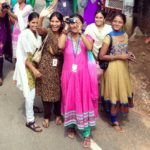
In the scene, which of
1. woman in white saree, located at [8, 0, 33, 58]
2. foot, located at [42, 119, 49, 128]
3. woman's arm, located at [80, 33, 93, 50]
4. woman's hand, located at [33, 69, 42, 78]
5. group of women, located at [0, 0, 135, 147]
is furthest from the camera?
woman in white saree, located at [8, 0, 33, 58]

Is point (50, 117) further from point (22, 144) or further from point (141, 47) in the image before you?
point (141, 47)

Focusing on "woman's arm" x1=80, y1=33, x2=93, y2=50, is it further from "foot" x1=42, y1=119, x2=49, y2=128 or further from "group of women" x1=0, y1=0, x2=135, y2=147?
"foot" x1=42, y1=119, x2=49, y2=128

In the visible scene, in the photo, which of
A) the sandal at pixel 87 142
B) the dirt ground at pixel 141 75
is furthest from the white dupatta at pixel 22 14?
the sandal at pixel 87 142

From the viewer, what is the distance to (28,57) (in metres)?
4.74

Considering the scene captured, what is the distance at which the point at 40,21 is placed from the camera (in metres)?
4.60

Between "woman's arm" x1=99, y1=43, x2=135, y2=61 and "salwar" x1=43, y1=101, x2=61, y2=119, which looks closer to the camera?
"woman's arm" x1=99, y1=43, x2=135, y2=61

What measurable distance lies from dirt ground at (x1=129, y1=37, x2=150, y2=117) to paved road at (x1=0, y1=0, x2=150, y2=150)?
32 centimetres

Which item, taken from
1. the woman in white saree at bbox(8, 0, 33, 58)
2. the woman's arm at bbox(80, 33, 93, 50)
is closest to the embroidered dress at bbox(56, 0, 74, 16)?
the woman in white saree at bbox(8, 0, 33, 58)

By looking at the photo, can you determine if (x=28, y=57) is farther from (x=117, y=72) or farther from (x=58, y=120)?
(x=117, y=72)

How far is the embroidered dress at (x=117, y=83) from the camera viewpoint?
188 inches

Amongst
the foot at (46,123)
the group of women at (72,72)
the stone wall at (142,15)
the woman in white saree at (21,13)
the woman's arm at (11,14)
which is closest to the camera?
the group of women at (72,72)

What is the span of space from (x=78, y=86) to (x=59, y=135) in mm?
815

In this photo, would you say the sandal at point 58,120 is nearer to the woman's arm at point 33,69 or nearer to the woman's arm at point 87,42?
the woman's arm at point 33,69

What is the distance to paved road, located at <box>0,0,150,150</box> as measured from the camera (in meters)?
4.68
